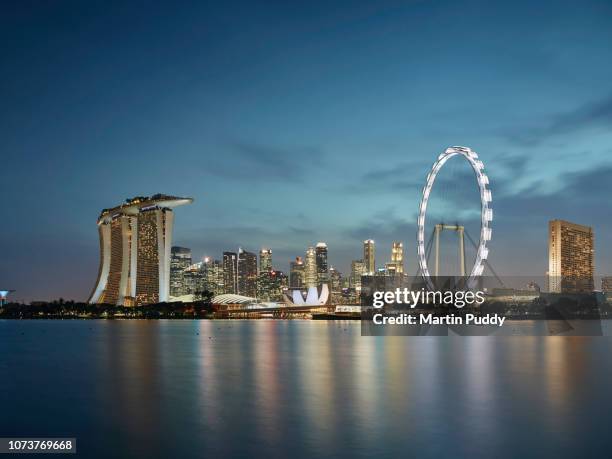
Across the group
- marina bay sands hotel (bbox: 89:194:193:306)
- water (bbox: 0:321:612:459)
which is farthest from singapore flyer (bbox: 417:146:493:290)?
marina bay sands hotel (bbox: 89:194:193:306)

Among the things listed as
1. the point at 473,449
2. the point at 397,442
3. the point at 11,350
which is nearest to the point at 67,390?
the point at 397,442

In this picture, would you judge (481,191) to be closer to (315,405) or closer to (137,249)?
(315,405)

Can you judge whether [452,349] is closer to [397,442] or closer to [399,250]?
[397,442]

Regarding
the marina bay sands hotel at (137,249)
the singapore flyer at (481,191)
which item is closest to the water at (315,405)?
the singapore flyer at (481,191)

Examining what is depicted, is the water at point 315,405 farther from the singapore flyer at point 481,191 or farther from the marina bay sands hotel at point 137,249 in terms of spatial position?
the marina bay sands hotel at point 137,249

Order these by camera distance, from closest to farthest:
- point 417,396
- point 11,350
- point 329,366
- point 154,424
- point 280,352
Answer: point 154,424 < point 417,396 < point 329,366 < point 280,352 < point 11,350

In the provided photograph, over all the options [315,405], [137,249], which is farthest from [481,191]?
[137,249]

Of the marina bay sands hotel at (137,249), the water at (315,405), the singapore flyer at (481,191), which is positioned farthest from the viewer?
the marina bay sands hotel at (137,249)
